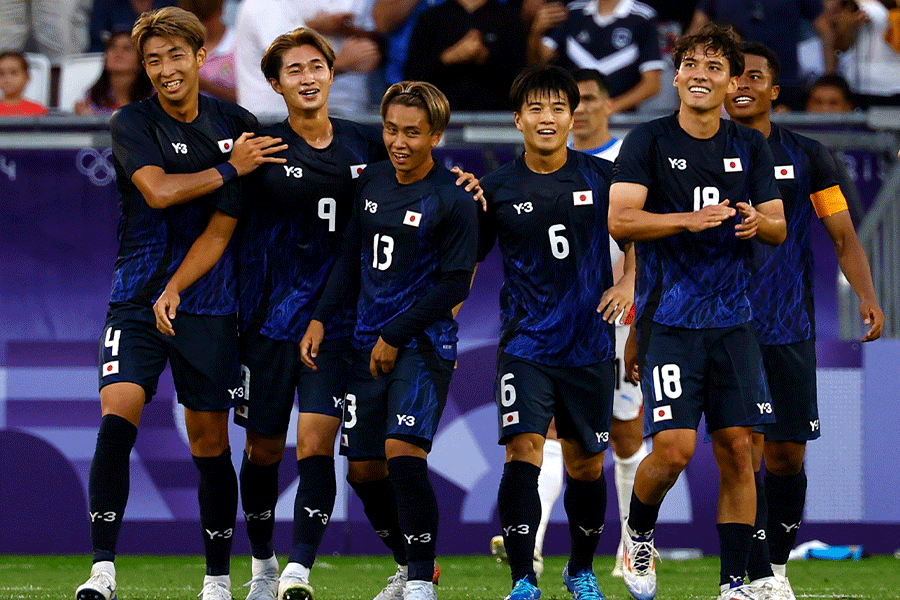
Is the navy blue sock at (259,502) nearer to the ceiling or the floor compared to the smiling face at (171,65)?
nearer to the floor

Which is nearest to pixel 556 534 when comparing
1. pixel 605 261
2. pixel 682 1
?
pixel 605 261

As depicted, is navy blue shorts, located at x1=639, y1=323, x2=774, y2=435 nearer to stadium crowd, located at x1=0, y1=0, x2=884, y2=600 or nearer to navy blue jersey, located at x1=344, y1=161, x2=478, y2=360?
stadium crowd, located at x1=0, y1=0, x2=884, y2=600

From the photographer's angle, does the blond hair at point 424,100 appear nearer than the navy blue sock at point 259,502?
Yes

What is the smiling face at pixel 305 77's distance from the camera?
6.13 meters

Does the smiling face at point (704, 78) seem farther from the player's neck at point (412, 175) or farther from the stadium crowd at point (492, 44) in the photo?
the stadium crowd at point (492, 44)

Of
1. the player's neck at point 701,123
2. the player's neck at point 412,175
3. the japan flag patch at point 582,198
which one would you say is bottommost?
the japan flag patch at point 582,198

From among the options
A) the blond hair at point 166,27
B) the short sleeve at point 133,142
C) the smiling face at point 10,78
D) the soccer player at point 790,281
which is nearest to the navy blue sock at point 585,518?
the soccer player at point 790,281

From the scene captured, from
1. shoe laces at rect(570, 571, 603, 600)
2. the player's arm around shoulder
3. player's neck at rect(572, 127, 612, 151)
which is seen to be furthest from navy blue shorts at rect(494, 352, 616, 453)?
player's neck at rect(572, 127, 612, 151)

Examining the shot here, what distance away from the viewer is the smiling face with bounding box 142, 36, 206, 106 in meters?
5.99

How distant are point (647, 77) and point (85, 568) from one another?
5.04m

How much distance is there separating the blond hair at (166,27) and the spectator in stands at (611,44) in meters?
4.48

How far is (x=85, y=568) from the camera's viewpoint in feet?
27.3

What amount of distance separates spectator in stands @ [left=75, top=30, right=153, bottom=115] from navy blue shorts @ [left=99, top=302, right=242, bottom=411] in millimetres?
4302

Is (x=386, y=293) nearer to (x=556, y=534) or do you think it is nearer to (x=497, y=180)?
(x=497, y=180)
